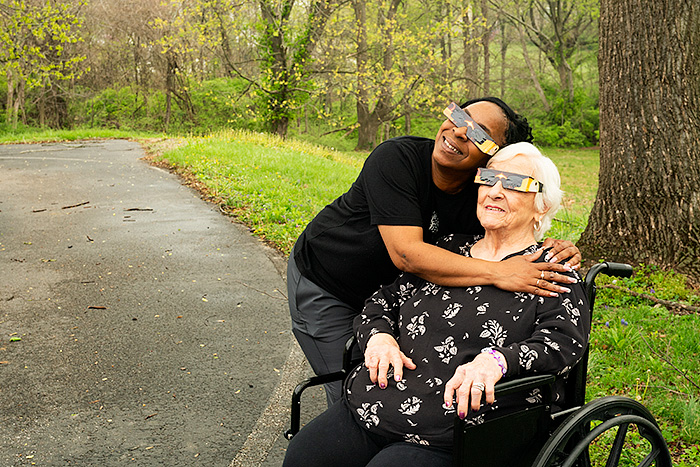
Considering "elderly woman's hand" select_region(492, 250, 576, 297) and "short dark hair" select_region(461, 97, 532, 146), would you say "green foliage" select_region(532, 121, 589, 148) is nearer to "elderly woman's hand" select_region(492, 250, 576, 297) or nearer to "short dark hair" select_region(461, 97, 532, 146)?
"short dark hair" select_region(461, 97, 532, 146)

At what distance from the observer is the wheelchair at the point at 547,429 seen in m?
1.89

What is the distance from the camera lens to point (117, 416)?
3633 millimetres

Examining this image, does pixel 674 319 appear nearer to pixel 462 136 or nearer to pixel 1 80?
pixel 462 136

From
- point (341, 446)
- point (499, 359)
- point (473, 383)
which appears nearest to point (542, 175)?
point (499, 359)

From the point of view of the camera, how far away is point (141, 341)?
4.76m

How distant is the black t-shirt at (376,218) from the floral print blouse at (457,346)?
0.95 feet

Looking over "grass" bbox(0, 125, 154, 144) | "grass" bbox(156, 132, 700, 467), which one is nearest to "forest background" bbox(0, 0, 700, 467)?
"grass" bbox(156, 132, 700, 467)

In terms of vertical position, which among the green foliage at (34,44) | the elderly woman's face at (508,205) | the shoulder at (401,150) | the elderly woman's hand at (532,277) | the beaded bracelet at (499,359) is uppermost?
the green foliage at (34,44)

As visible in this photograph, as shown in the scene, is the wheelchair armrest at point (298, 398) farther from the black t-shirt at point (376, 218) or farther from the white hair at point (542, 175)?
the white hair at point (542, 175)

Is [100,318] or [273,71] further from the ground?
→ [273,71]

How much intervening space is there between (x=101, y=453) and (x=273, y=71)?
1972 cm

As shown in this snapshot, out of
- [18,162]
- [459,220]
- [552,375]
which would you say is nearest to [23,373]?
[459,220]

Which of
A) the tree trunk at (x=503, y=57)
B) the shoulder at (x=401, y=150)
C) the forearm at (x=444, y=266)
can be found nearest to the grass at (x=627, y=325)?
the forearm at (x=444, y=266)

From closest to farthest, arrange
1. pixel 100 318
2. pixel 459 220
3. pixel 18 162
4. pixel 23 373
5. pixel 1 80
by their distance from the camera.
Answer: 1. pixel 459 220
2. pixel 23 373
3. pixel 100 318
4. pixel 18 162
5. pixel 1 80
